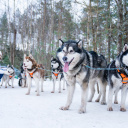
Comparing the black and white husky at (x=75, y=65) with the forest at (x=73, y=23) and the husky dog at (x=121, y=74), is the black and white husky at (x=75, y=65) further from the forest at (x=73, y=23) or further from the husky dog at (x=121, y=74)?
the forest at (x=73, y=23)

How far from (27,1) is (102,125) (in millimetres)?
16820

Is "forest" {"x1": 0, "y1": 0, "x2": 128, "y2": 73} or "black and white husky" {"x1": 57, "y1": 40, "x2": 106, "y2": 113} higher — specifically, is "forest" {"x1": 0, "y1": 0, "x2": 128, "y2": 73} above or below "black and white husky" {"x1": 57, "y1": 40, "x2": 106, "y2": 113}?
above

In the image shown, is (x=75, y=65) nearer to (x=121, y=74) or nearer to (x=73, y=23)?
(x=121, y=74)

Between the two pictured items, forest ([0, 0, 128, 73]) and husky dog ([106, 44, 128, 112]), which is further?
forest ([0, 0, 128, 73])

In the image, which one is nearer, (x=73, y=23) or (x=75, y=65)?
(x=75, y=65)

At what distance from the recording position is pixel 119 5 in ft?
24.2

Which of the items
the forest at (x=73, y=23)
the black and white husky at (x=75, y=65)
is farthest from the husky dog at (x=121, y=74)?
the forest at (x=73, y=23)

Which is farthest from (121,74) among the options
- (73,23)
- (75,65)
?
(73,23)

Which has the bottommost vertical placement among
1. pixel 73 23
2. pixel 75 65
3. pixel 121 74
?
pixel 121 74

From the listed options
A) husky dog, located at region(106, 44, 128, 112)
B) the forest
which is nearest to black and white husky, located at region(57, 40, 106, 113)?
husky dog, located at region(106, 44, 128, 112)

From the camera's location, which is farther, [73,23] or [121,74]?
[73,23]

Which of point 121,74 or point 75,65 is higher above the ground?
point 75,65

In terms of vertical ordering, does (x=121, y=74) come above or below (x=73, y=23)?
below

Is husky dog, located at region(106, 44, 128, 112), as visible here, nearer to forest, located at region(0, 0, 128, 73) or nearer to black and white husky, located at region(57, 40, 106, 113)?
black and white husky, located at region(57, 40, 106, 113)
